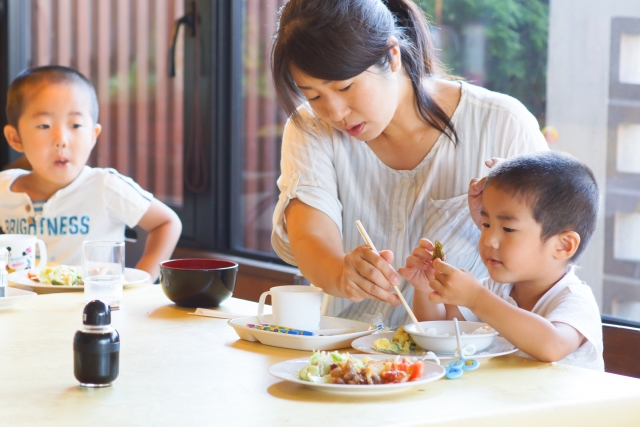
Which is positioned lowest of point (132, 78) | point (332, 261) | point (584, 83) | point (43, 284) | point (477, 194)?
point (43, 284)

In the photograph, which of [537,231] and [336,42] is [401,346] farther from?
[336,42]

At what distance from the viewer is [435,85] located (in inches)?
65.4

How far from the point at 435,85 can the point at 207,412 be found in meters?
0.96

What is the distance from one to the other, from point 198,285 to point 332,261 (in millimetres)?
263

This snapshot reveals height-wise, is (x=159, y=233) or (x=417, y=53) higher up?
(x=417, y=53)

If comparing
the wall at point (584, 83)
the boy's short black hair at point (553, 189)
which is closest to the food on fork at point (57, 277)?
the boy's short black hair at point (553, 189)

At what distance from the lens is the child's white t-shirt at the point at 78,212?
2400 millimetres

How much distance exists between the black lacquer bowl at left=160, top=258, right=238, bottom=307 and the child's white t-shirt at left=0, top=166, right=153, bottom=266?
35.5 inches

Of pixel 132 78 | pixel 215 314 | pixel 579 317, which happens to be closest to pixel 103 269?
pixel 215 314

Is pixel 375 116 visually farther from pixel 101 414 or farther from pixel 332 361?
pixel 101 414

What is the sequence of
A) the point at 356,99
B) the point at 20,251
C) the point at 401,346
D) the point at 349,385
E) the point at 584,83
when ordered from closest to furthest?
the point at 349,385 → the point at 401,346 → the point at 356,99 → the point at 20,251 → the point at 584,83

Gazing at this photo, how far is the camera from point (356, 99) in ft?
4.83

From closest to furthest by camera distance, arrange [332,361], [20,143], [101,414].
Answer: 1. [101,414]
2. [332,361]
3. [20,143]

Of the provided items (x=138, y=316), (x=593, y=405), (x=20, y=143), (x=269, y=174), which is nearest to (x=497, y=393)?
(x=593, y=405)
